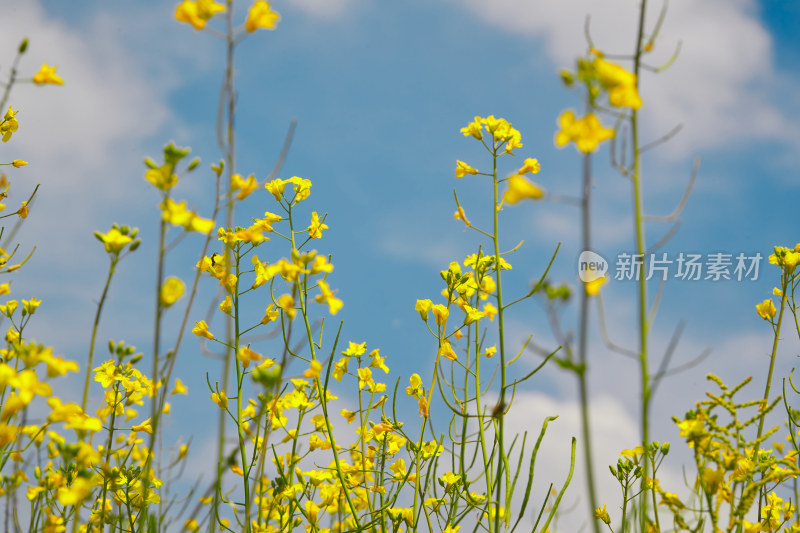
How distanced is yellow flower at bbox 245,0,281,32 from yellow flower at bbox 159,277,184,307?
74cm

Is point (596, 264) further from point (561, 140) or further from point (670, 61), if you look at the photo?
point (670, 61)

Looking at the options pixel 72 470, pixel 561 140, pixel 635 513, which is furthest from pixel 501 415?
pixel 72 470

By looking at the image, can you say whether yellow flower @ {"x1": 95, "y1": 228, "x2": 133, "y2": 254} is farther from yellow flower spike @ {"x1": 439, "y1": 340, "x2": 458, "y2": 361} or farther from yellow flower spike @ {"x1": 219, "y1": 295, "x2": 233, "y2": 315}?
yellow flower spike @ {"x1": 439, "y1": 340, "x2": 458, "y2": 361}

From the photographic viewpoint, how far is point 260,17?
167 cm

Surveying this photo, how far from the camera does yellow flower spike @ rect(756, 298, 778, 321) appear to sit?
329cm

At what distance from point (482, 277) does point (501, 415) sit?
2.55 ft

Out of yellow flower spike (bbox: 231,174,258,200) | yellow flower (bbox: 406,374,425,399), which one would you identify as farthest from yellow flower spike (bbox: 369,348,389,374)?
yellow flower spike (bbox: 231,174,258,200)

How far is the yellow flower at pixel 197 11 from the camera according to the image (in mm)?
1574

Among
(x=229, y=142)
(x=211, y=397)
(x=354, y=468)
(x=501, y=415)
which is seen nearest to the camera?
(x=229, y=142)

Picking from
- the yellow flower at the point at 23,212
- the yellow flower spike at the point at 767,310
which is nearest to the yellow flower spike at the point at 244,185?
the yellow flower at the point at 23,212

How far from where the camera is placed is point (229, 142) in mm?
1435

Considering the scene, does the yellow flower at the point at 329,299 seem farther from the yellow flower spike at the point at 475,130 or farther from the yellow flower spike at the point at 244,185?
the yellow flower spike at the point at 475,130

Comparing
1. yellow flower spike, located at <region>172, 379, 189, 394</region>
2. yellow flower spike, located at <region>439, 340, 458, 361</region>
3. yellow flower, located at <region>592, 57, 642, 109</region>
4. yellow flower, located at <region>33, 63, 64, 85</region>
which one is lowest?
yellow flower spike, located at <region>172, 379, 189, 394</region>

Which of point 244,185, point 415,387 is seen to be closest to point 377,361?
point 415,387
